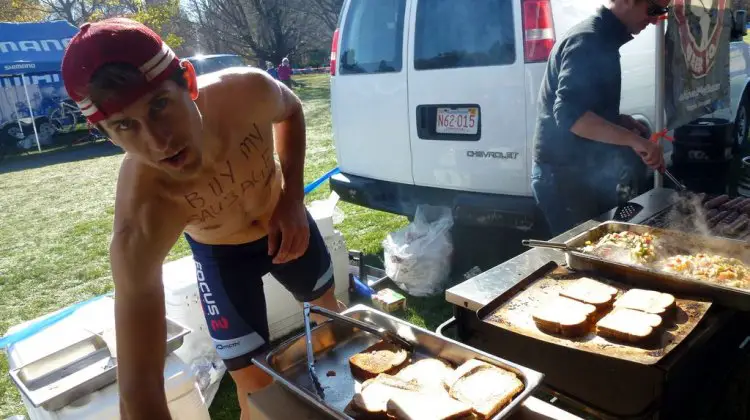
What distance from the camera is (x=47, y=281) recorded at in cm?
544

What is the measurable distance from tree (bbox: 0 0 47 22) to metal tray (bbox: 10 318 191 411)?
3132 cm

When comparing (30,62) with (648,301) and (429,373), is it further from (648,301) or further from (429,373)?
(648,301)

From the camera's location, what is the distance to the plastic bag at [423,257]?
4.05 m

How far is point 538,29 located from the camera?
3.29 m

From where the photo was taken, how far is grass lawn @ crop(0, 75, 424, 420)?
15.3ft

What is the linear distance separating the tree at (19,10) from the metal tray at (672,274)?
107 ft

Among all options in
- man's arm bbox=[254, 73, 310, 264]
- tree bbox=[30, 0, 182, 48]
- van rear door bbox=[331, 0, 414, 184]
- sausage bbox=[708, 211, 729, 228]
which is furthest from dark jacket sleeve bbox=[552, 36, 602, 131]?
tree bbox=[30, 0, 182, 48]

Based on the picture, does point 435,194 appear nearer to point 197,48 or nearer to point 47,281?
point 47,281

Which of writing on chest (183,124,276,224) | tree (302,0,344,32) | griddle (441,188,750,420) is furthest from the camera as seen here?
tree (302,0,344,32)

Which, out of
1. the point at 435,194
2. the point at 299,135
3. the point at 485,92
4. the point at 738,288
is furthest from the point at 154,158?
the point at 435,194

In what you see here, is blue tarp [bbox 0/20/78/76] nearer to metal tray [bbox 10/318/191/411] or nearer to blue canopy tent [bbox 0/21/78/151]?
blue canopy tent [bbox 0/21/78/151]

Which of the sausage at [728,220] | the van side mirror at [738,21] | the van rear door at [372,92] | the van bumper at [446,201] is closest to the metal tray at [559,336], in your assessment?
the sausage at [728,220]

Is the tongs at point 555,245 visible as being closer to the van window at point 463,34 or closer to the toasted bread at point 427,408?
the toasted bread at point 427,408

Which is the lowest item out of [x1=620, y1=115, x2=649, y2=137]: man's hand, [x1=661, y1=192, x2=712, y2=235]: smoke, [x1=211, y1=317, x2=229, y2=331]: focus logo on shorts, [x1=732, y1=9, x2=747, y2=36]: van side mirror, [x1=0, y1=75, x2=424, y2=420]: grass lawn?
[x1=0, y1=75, x2=424, y2=420]: grass lawn
